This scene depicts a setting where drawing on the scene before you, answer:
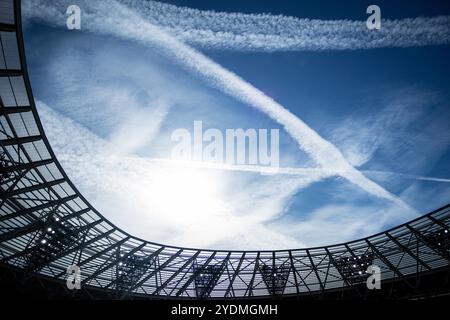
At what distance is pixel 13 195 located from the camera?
1664 centimetres

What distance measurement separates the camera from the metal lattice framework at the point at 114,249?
15.3 metres

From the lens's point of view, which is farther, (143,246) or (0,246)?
(143,246)

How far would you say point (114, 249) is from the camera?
2459 cm

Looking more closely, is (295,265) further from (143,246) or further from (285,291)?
(143,246)

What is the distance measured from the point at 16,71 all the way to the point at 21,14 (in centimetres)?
318

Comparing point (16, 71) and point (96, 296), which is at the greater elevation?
point (16, 71)

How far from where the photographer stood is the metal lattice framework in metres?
15.3
